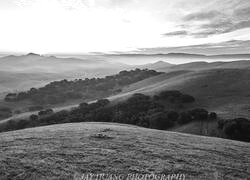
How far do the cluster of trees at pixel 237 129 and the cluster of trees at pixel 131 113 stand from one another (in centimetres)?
761

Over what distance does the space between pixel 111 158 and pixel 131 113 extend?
36740mm

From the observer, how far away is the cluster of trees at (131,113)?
1567 inches

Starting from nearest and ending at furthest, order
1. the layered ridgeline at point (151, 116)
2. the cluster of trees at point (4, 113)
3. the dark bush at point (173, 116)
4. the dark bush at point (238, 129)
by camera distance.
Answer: the dark bush at point (238, 129), the layered ridgeline at point (151, 116), the dark bush at point (173, 116), the cluster of trees at point (4, 113)

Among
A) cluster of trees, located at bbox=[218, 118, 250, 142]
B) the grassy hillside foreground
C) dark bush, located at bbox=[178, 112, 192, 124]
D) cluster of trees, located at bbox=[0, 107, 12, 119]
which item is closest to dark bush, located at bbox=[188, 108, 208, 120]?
dark bush, located at bbox=[178, 112, 192, 124]

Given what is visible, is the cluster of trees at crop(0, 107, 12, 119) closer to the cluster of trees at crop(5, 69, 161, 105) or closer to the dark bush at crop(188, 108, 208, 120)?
the cluster of trees at crop(5, 69, 161, 105)

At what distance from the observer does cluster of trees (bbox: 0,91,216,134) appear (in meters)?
39.8

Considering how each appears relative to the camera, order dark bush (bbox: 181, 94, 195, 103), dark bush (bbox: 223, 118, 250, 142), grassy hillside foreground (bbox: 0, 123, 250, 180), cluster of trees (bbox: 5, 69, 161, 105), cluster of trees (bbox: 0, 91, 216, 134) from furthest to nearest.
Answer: cluster of trees (bbox: 5, 69, 161, 105) < dark bush (bbox: 181, 94, 195, 103) < cluster of trees (bbox: 0, 91, 216, 134) < dark bush (bbox: 223, 118, 250, 142) < grassy hillside foreground (bbox: 0, 123, 250, 180)

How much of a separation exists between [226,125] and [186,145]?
57.5 feet

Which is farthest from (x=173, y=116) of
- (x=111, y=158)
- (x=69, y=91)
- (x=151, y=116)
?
(x=69, y=91)

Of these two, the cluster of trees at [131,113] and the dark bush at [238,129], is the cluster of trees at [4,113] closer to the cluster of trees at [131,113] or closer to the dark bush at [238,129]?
the cluster of trees at [131,113]

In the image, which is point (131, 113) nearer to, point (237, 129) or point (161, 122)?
point (161, 122)

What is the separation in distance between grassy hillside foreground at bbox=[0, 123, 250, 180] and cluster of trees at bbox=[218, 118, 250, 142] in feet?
47.6

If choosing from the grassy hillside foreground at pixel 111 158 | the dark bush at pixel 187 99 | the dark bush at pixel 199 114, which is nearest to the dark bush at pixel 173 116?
the dark bush at pixel 199 114

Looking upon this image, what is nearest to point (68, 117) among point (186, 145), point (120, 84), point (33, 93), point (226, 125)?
point (226, 125)
